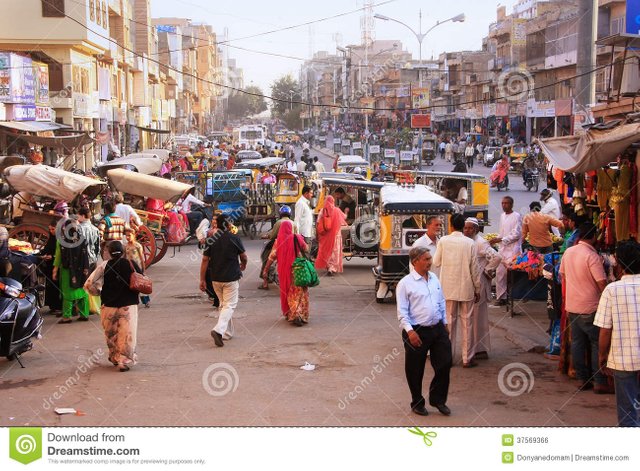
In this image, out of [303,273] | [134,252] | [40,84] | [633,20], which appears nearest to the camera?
[134,252]

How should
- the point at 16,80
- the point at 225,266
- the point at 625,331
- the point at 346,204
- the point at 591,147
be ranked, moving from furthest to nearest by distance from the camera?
the point at 16,80 → the point at 346,204 → the point at 225,266 → the point at 591,147 → the point at 625,331

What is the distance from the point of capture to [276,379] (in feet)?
29.6

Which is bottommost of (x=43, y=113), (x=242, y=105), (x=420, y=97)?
(x=43, y=113)

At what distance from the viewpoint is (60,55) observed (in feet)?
117

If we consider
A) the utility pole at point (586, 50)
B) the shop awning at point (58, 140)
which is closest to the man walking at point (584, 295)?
the utility pole at point (586, 50)

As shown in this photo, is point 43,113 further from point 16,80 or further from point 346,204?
point 346,204

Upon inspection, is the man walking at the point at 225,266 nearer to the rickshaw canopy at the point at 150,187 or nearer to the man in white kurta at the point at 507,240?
the man in white kurta at the point at 507,240

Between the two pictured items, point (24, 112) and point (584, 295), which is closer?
point (584, 295)

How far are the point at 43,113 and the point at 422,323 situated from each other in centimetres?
2339

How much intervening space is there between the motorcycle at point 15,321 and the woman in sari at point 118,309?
845mm

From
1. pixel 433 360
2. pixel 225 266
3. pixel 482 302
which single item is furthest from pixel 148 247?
pixel 433 360

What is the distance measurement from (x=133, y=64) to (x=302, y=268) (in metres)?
44.7

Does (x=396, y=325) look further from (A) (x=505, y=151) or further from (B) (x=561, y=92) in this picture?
(B) (x=561, y=92)

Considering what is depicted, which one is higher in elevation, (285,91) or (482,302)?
(285,91)
